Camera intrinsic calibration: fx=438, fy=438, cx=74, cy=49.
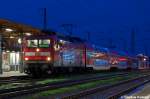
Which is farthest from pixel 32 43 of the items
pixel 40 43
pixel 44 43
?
pixel 44 43

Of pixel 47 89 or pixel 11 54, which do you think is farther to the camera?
pixel 11 54

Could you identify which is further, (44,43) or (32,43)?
(32,43)

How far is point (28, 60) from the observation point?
→ 3559 centimetres

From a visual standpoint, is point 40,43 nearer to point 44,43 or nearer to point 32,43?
point 44,43

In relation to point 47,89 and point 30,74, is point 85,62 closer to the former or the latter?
point 30,74

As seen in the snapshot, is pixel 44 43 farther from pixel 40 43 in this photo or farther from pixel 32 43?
pixel 32 43

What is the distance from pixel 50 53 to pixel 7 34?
419 inches

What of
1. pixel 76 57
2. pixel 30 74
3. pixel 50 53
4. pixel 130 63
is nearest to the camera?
pixel 50 53

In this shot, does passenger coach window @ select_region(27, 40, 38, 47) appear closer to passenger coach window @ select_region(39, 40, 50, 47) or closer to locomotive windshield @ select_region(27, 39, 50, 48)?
locomotive windshield @ select_region(27, 39, 50, 48)

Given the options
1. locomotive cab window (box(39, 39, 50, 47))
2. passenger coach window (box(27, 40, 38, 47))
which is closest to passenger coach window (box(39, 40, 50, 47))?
locomotive cab window (box(39, 39, 50, 47))

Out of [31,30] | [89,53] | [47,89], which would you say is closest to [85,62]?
[89,53]

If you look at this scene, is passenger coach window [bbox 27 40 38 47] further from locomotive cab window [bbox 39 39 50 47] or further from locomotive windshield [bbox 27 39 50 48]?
locomotive cab window [bbox 39 39 50 47]

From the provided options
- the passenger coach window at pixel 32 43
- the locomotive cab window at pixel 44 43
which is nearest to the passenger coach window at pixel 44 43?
the locomotive cab window at pixel 44 43

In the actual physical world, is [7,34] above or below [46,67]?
above
